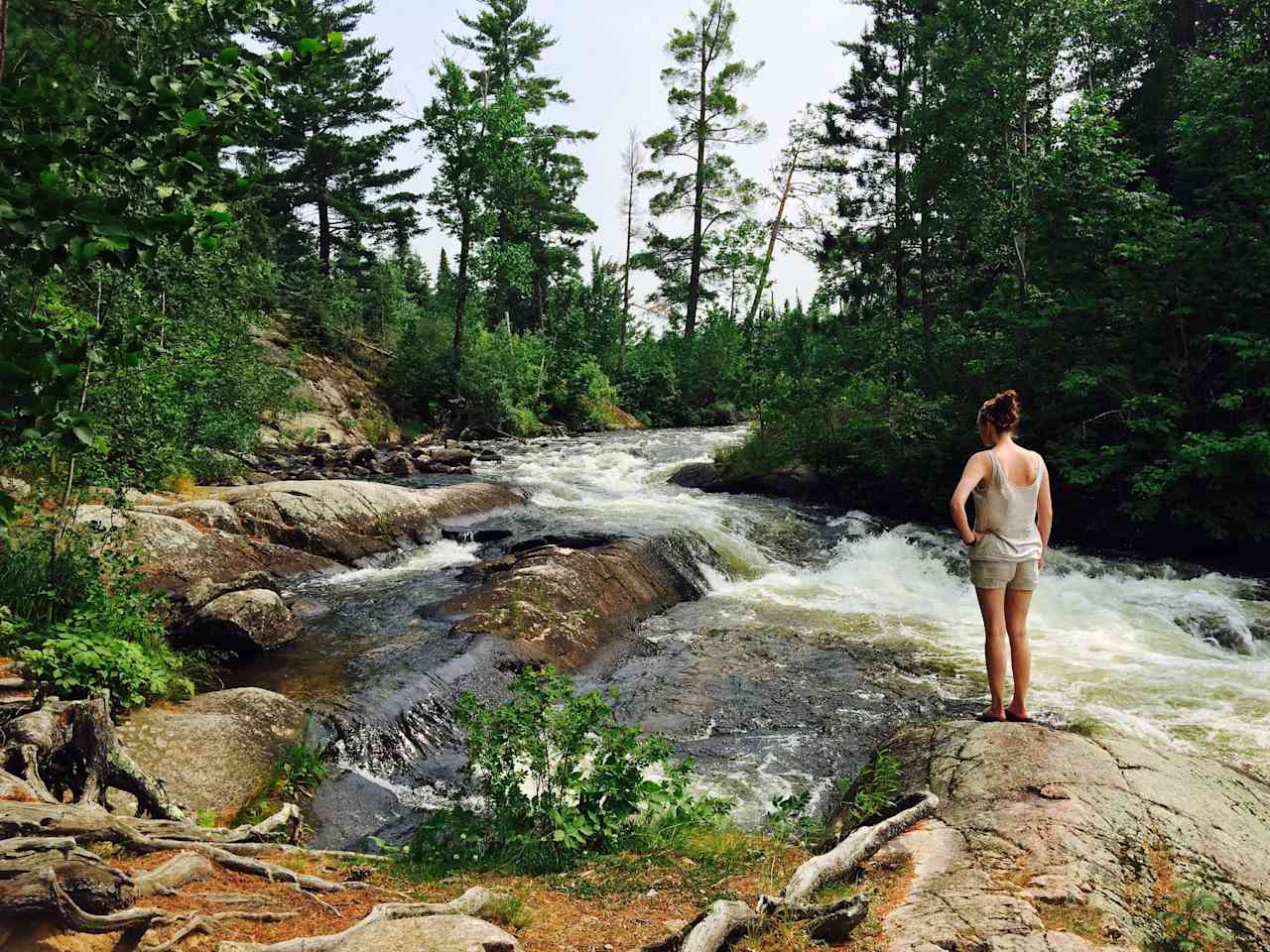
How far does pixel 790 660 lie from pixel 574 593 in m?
2.98

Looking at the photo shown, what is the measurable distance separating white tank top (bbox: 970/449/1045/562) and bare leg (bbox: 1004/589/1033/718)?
0.99 ft

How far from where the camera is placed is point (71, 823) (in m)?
3.48

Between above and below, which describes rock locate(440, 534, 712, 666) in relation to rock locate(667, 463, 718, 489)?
below

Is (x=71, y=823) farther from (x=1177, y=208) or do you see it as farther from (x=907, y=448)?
(x=1177, y=208)

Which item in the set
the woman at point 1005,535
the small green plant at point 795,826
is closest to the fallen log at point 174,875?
the small green plant at point 795,826

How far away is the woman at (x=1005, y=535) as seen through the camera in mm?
5457

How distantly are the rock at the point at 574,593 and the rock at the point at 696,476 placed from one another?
23.2ft

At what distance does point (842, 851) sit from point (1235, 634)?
8810mm

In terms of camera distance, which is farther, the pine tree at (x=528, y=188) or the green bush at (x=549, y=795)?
the pine tree at (x=528, y=188)

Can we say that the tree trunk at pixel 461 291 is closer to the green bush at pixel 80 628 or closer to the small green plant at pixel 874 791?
the green bush at pixel 80 628

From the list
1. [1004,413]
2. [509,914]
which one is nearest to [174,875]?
[509,914]

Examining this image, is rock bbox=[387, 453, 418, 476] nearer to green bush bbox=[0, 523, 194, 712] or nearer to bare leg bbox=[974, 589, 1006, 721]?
green bush bbox=[0, 523, 194, 712]

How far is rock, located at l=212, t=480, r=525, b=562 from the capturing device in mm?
11984

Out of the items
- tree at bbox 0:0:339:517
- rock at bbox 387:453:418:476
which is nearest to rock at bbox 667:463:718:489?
rock at bbox 387:453:418:476
